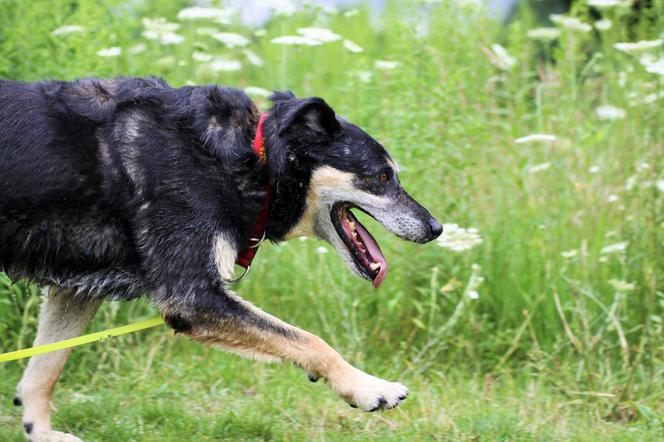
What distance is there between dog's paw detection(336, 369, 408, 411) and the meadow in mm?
563

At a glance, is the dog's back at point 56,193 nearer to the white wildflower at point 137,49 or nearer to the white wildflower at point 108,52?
the white wildflower at point 108,52

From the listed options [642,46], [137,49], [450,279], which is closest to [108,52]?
[137,49]

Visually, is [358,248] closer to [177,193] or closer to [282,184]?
[282,184]

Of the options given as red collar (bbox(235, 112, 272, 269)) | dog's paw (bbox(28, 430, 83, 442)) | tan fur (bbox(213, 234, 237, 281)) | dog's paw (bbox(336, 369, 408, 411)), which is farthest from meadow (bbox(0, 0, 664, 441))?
tan fur (bbox(213, 234, 237, 281))

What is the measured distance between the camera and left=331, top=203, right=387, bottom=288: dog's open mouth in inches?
171

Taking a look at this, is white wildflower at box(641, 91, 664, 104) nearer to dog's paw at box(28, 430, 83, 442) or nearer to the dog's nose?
the dog's nose

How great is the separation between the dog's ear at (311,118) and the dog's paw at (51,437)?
1759 millimetres

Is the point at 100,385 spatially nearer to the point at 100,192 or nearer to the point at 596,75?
the point at 100,192

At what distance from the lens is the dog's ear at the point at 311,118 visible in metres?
4.07

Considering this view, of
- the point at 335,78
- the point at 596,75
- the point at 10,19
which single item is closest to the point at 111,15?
the point at 10,19

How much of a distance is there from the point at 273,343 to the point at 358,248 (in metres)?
0.67

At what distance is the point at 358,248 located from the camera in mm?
4359

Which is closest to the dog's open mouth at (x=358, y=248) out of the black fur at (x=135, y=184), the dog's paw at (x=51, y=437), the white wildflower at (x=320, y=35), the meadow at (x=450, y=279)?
Answer: the black fur at (x=135, y=184)

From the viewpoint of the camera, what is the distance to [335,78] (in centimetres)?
768
